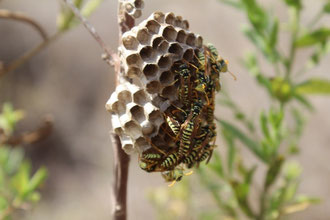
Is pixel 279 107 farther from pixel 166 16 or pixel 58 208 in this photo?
pixel 58 208

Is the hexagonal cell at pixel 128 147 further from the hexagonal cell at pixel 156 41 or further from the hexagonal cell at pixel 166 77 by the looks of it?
the hexagonal cell at pixel 156 41

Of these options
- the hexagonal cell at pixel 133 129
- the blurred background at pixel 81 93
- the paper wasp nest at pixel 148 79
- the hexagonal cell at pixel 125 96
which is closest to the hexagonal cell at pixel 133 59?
the paper wasp nest at pixel 148 79

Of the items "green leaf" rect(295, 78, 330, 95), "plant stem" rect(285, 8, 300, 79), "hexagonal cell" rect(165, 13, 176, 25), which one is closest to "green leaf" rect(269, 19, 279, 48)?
"plant stem" rect(285, 8, 300, 79)

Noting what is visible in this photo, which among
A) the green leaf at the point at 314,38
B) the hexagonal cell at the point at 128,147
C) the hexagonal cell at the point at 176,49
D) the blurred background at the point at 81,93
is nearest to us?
the hexagonal cell at the point at 128,147

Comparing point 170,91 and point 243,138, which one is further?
point 243,138

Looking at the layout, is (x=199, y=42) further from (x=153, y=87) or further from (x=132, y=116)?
(x=132, y=116)

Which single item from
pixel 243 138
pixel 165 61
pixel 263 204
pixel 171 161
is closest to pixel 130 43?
pixel 165 61
